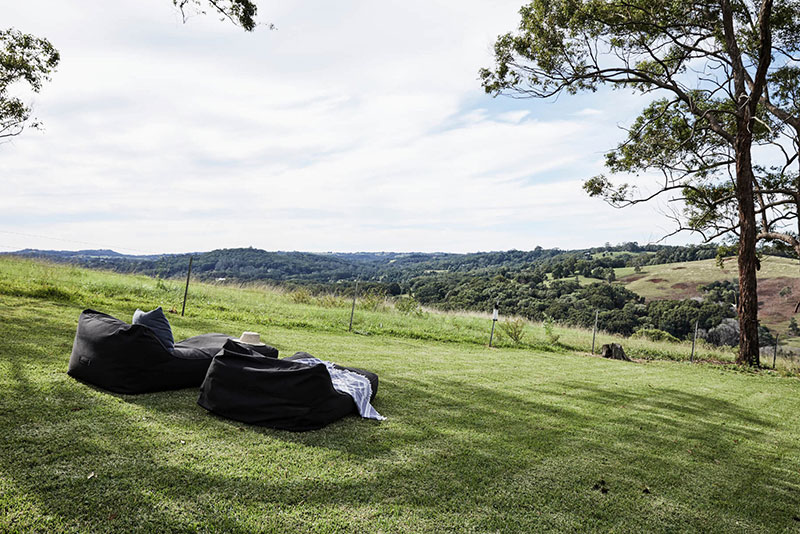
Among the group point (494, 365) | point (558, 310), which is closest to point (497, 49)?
point (494, 365)

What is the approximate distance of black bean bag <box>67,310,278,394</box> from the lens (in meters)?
4.23

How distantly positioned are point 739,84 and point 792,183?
4207mm

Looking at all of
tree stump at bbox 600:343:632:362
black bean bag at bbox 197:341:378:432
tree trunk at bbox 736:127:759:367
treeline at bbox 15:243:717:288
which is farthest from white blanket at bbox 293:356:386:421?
tree trunk at bbox 736:127:759:367

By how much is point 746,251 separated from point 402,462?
14632 millimetres

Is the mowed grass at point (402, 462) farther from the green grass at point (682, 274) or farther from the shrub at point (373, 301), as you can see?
the green grass at point (682, 274)

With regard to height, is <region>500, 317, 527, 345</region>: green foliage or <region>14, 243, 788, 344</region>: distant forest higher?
<region>14, 243, 788, 344</region>: distant forest

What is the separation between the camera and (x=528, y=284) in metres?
42.6

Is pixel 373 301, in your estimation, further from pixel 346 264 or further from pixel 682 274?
pixel 682 274

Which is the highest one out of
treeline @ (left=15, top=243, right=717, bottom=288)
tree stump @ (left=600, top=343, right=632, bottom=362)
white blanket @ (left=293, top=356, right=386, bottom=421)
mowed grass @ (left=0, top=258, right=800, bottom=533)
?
treeline @ (left=15, top=243, right=717, bottom=288)

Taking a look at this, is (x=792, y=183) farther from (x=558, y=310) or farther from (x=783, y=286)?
(x=783, y=286)

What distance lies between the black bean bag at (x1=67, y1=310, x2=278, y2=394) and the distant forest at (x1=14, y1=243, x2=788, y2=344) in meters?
7.91

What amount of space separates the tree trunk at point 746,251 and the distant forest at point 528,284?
2.61 m

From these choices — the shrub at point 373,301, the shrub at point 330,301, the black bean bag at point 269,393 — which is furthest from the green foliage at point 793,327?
the black bean bag at point 269,393

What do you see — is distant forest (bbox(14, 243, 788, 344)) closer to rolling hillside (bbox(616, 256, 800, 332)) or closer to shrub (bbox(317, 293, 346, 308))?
shrub (bbox(317, 293, 346, 308))
